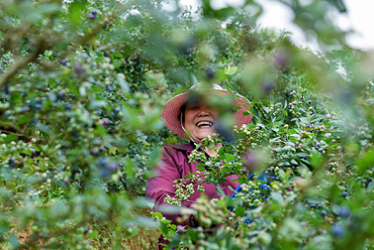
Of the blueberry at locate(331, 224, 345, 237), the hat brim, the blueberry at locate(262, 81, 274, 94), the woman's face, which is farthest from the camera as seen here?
the hat brim

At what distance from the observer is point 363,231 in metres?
0.82

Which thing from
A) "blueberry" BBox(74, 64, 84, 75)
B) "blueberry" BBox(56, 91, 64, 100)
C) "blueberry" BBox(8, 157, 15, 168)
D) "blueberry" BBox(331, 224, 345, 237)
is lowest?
"blueberry" BBox(8, 157, 15, 168)

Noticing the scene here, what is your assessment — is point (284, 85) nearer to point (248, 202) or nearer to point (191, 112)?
point (191, 112)

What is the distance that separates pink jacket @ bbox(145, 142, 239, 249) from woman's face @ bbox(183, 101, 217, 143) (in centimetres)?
8

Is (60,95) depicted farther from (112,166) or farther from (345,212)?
(345,212)

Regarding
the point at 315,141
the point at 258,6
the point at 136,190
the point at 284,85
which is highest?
the point at 258,6

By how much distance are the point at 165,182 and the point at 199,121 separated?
450mm

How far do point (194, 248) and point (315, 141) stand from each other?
612mm

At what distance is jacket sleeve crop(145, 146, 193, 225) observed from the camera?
1.85m

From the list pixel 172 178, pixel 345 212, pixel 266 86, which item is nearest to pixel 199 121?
pixel 172 178

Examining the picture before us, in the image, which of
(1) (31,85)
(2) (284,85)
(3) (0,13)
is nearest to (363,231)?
(1) (31,85)

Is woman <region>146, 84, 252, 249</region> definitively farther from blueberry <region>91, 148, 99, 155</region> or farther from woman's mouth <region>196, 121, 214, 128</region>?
blueberry <region>91, 148, 99, 155</region>

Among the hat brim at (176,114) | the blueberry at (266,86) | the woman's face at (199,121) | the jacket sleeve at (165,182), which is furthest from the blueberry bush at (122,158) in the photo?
the hat brim at (176,114)

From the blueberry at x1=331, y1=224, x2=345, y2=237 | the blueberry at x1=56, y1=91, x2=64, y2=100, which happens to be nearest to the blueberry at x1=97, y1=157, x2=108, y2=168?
the blueberry at x1=56, y1=91, x2=64, y2=100
